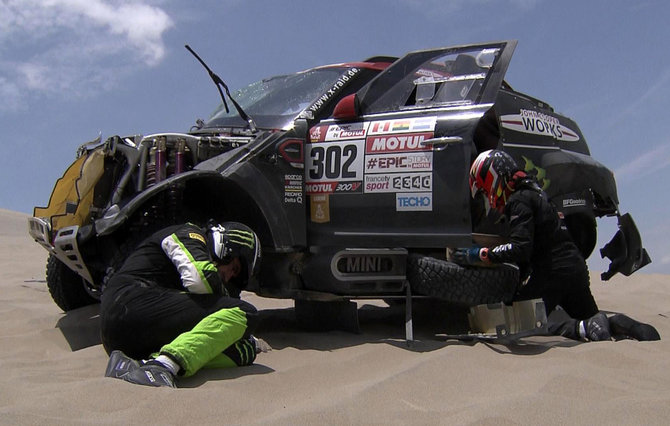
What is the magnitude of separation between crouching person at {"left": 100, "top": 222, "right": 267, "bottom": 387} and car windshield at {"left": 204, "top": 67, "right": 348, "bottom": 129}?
60.4 inches

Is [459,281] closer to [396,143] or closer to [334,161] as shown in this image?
[396,143]

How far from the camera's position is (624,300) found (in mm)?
7750

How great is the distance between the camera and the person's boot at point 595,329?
4583 millimetres

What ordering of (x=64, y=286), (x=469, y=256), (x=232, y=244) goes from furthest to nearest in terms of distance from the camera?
(x=64, y=286), (x=469, y=256), (x=232, y=244)

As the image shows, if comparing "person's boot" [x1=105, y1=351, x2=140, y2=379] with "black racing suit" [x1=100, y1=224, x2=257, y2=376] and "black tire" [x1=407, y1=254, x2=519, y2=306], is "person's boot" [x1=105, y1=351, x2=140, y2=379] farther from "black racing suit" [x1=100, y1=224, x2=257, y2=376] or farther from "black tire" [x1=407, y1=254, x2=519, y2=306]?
"black tire" [x1=407, y1=254, x2=519, y2=306]

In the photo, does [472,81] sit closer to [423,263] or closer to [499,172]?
[499,172]

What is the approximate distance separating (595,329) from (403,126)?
6.46ft

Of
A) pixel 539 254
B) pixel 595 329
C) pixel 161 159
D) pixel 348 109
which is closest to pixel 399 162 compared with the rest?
pixel 348 109

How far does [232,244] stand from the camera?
3.83 m

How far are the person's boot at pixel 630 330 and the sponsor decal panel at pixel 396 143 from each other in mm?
1813

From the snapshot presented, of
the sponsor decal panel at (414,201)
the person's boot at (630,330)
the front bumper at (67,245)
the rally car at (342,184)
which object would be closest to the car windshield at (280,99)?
the rally car at (342,184)

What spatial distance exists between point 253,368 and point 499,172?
205cm

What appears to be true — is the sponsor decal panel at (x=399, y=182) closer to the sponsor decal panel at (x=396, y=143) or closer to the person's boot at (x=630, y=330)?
the sponsor decal panel at (x=396, y=143)

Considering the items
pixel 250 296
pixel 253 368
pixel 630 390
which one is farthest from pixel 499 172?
pixel 250 296
